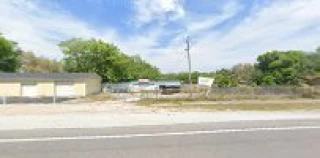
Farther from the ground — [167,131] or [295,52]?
[295,52]

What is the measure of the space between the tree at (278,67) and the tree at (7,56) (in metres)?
49.6

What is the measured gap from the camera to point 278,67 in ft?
268

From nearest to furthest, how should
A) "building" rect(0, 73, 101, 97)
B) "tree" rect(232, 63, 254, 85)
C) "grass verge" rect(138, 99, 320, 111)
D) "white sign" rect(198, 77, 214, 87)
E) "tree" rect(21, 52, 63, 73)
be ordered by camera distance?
"grass verge" rect(138, 99, 320, 111) → "white sign" rect(198, 77, 214, 87) → "building" rect(0, 73, 101, 97) → "tree" rect(21, 52, 63, 73) → "tree" rect(232, 63, 254, 85)

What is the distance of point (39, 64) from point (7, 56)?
16084 millimetres

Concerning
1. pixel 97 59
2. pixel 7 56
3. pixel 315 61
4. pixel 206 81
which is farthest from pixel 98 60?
pixel 315 61

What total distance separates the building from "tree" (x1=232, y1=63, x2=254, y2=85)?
1688 inches

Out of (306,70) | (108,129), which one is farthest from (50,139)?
(306,70)

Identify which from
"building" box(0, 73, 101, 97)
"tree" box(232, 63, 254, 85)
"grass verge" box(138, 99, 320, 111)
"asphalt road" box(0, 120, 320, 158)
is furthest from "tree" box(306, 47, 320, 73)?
"asphalt road" box(0, 120, 320, 158)

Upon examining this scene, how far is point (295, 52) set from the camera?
281 feet

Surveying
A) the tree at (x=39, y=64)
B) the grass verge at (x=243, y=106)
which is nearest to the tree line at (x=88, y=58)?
the tree at (x=39, y=64)

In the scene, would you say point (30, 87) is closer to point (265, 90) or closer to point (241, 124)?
point (265, 90)

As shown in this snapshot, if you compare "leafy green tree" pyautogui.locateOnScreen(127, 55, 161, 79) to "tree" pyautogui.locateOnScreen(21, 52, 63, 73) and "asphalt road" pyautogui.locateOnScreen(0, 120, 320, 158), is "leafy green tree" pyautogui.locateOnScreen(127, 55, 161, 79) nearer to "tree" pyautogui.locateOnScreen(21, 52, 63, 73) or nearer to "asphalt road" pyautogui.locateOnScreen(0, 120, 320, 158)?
"tree" pyautogui.locateOnScreen(21, 52, 63, 73)

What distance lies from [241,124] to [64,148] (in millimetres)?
6812

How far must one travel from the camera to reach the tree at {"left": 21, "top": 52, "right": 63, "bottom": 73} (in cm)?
7775
